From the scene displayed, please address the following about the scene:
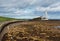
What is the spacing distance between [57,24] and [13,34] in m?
1.28

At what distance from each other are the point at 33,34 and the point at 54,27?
631 mm

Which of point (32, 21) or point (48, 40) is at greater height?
point (32, 21)

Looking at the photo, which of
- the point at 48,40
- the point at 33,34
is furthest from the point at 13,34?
the point at 48,40

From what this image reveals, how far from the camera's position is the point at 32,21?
602 centimetres

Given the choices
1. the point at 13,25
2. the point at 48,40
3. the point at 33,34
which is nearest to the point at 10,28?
the point at 13,25

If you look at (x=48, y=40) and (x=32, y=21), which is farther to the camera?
(x=32, y=21)

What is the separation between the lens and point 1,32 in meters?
5.70

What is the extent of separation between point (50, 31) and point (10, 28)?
3.70 ft

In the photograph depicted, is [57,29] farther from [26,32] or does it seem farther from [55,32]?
[26,32]

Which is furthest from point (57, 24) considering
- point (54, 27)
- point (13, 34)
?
point (13, 34)

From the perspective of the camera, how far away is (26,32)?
18.9ft

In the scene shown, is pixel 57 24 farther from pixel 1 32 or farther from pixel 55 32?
pixel 1 32

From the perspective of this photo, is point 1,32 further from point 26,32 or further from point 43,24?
point 43,24

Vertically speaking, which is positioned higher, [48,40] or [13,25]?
[13,25]
